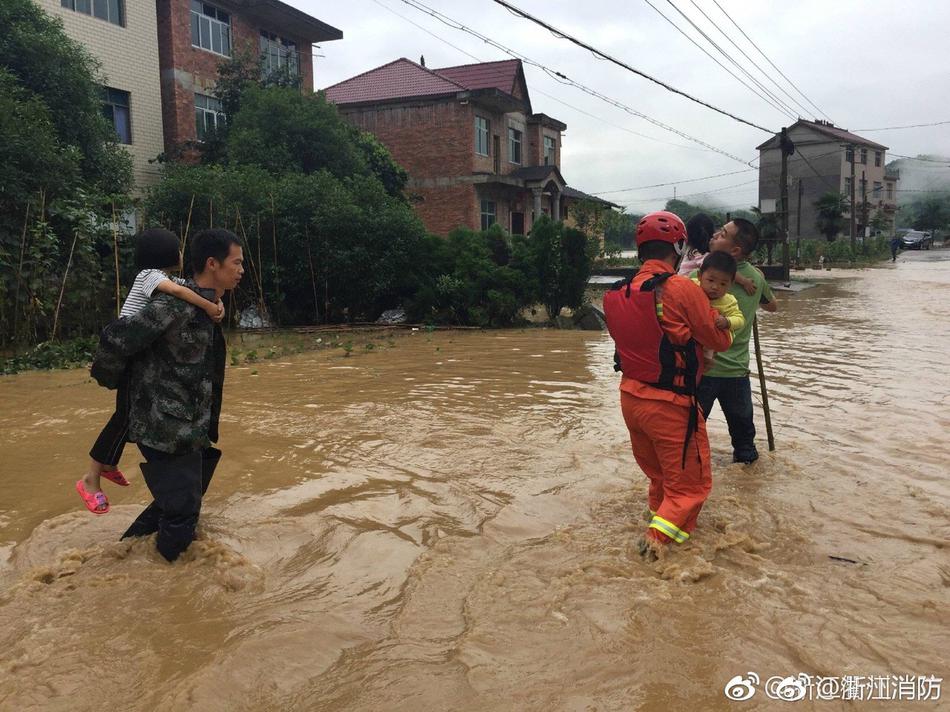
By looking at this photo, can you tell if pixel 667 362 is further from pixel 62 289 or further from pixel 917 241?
pixel 917 241

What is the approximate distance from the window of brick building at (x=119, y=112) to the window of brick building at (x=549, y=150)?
20.6m

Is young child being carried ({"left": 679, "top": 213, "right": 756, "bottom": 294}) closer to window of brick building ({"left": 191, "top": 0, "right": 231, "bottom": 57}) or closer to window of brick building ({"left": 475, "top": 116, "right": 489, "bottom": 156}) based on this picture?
window of brick building ({"left": 191, "top": 0, "right": 231, "bottom": 57})

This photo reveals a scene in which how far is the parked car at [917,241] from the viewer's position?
6405cm

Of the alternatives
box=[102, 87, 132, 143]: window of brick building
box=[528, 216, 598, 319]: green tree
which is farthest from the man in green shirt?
box=[102, 87, 132, 143]: window of brick building

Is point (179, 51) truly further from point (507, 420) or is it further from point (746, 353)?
point (746, 353)

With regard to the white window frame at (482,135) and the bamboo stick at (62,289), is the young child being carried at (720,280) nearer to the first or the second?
the bamboo stick at (62,289)

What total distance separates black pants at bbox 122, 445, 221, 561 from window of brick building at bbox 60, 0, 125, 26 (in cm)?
1923

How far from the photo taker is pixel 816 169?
60.8 m

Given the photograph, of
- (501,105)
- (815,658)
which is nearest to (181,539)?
(815,658)

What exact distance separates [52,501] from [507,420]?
363cm

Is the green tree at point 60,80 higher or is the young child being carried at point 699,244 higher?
the green tree at point 60,80

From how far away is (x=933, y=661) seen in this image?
272 cm

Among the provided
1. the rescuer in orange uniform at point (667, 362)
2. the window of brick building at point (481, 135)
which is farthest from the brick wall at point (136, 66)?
the rescuer in orange uniform at point (667, 362)

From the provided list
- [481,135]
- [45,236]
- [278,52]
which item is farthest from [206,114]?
[45,236]
